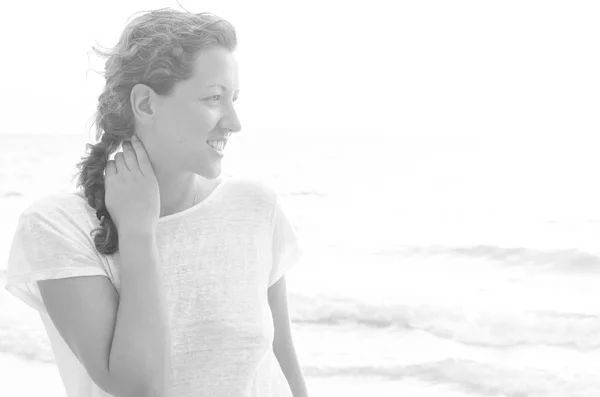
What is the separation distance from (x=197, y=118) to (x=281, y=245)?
0.31 metres

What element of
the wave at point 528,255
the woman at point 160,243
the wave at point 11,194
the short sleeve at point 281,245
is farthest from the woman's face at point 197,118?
the wave at point 11,194

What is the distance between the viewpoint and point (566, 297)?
7531 millimetres

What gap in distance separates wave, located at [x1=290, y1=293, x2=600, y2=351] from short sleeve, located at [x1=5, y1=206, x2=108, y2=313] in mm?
5394

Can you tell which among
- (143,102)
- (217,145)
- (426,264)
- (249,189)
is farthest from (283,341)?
(426,264)

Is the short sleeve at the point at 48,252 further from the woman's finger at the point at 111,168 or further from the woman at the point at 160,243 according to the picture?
the woman's finger at the point at 111,168

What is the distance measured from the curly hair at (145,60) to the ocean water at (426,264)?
149 inches

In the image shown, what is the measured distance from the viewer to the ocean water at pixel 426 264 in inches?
221

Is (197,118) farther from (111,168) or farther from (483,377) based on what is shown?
(483,377)

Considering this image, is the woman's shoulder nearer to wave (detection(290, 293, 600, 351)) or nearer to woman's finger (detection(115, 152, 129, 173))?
woman's finger (detection(115, 152, 129, 173))

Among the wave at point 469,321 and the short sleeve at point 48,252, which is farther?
the wave at point 469,321

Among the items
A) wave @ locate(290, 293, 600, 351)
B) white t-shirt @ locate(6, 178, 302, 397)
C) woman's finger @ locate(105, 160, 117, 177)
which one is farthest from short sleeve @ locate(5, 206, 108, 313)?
wave @ locate(290, 293, 600, 351)

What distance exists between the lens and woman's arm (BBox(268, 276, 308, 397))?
61.5 inches

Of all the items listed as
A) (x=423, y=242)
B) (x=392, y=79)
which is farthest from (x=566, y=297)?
(x=392, y=79)

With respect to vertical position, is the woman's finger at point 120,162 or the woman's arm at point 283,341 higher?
the woman's finger at point 120,162
